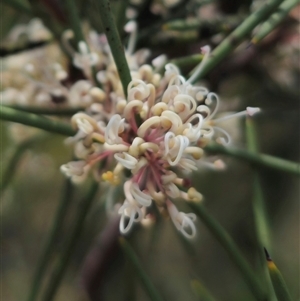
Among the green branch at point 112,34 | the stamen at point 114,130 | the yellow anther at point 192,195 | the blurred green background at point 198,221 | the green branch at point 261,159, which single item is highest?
the green branch at point 112,34

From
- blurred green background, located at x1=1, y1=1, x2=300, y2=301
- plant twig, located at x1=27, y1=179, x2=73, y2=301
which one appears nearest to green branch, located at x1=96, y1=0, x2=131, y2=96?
plant twig, located at x1=27, y1=179, x2=73, y2=301

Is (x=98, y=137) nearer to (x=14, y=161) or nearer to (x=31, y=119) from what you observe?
(x=31, y=119)

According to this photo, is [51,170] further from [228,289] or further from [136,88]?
[136,88]

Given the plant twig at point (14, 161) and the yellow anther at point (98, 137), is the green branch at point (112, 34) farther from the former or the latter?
the plant twig at point (14, 161)

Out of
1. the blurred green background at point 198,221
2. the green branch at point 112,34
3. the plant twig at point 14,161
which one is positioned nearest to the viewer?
the green branch at point 112,34

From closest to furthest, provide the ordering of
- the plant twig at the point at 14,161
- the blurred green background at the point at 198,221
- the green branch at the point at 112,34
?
the green branch at the point at 112,34 → the plant twig at the point at 14,161 → the blurred green background at the point at 198,221

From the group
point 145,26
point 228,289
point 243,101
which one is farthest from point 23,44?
point 228,289

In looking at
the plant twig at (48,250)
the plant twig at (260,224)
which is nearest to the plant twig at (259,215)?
the plant twig at (260,224)
